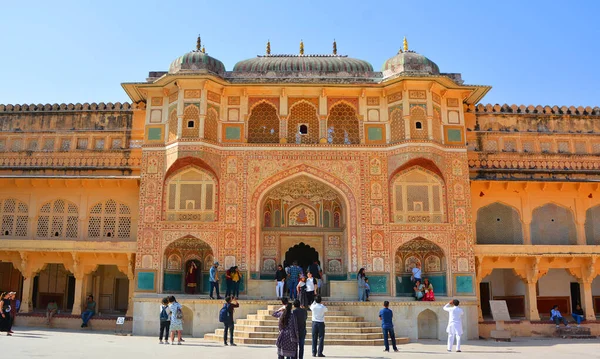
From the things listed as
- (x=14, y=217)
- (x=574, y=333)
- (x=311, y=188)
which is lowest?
(x=574, y=333)

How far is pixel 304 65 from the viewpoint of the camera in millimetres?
19125

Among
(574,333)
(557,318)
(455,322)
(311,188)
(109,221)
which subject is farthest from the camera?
(109,221)

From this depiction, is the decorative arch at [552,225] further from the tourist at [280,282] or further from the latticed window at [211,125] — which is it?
the latticed window at [211,125]

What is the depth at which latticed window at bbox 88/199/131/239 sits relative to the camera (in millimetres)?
19125

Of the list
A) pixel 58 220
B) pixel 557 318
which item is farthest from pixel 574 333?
pixel 58 220

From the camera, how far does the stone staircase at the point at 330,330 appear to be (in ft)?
45.4

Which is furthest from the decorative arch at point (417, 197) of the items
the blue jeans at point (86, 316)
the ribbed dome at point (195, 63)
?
the blue jeans at point (86, 316)

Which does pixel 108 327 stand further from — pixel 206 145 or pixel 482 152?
pixel 482 152

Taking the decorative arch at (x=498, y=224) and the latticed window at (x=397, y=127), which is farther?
the decorative arch at (x=498, y=224)

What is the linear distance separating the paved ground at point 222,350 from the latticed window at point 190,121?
645cm

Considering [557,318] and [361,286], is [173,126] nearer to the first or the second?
[361,286]

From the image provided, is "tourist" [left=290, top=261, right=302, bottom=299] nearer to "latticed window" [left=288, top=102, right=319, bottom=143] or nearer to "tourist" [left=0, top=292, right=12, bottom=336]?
"latticed window" [left=288, top=102, right=319, bottom=143]

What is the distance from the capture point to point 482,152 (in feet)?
64.6

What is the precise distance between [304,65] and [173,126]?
15.5ft
